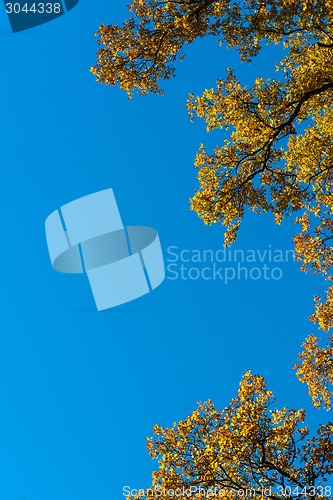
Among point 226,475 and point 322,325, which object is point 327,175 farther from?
point 226,475

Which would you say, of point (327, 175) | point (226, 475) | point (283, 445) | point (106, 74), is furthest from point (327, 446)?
point (106, 74)

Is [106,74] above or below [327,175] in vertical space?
above

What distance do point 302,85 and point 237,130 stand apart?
7.50 feet

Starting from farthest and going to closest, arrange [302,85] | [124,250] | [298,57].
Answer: [124,250]
[298,57]
[302,85]

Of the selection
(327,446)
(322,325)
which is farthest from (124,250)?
(327,446)

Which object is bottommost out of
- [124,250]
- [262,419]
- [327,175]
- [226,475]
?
[226,475]


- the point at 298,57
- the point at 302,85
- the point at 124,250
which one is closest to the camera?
the point at 302,85

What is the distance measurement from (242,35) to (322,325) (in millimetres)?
9552

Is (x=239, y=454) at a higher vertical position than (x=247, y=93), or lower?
lower

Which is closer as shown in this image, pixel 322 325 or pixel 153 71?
pixel 153 71

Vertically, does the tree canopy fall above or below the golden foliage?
above

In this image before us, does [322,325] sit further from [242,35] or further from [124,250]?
[124,250]

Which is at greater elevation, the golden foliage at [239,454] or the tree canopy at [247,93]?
the tree canopy at [247,93]

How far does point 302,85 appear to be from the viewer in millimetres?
16484
